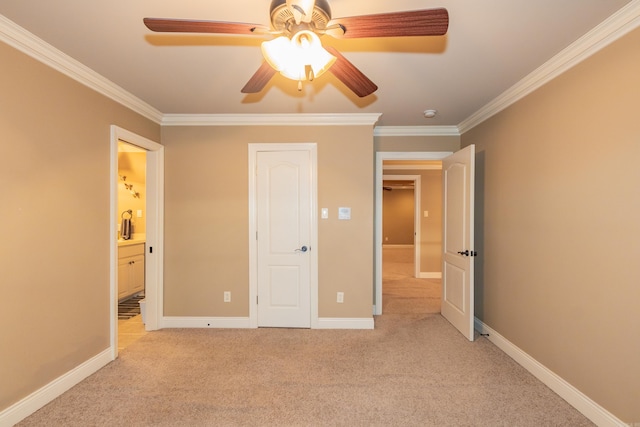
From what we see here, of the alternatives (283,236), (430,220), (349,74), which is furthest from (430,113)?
(430,220)

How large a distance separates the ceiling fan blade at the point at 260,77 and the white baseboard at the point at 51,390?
2.53 m

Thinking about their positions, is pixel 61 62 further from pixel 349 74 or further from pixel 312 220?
pixel 312 220

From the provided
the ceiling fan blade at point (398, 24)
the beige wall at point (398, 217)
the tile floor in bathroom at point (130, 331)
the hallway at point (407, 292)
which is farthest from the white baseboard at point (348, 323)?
the beige wall at point (398, 217)

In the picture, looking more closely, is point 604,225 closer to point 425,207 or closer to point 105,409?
point 105,409

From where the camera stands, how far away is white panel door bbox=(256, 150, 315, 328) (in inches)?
132

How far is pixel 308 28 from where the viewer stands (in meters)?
1.26

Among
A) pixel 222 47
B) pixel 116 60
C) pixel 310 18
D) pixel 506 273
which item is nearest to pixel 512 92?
pixel 506 273

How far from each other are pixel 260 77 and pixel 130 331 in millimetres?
3277

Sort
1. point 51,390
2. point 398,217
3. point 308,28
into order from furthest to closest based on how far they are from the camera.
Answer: point 398,217 → point 51,390 → point 308,28

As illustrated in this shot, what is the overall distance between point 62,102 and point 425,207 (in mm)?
6059

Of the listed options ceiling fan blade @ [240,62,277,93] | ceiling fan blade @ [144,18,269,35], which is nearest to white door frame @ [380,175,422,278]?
ceiling fan blade @ [240,62,277,93]

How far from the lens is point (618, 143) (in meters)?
1.71

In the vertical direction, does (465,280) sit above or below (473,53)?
below

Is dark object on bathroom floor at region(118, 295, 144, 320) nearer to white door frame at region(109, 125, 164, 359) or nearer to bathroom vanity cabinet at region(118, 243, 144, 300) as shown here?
bathroom vanity cabinet at region(118, 243, 144, 300)
